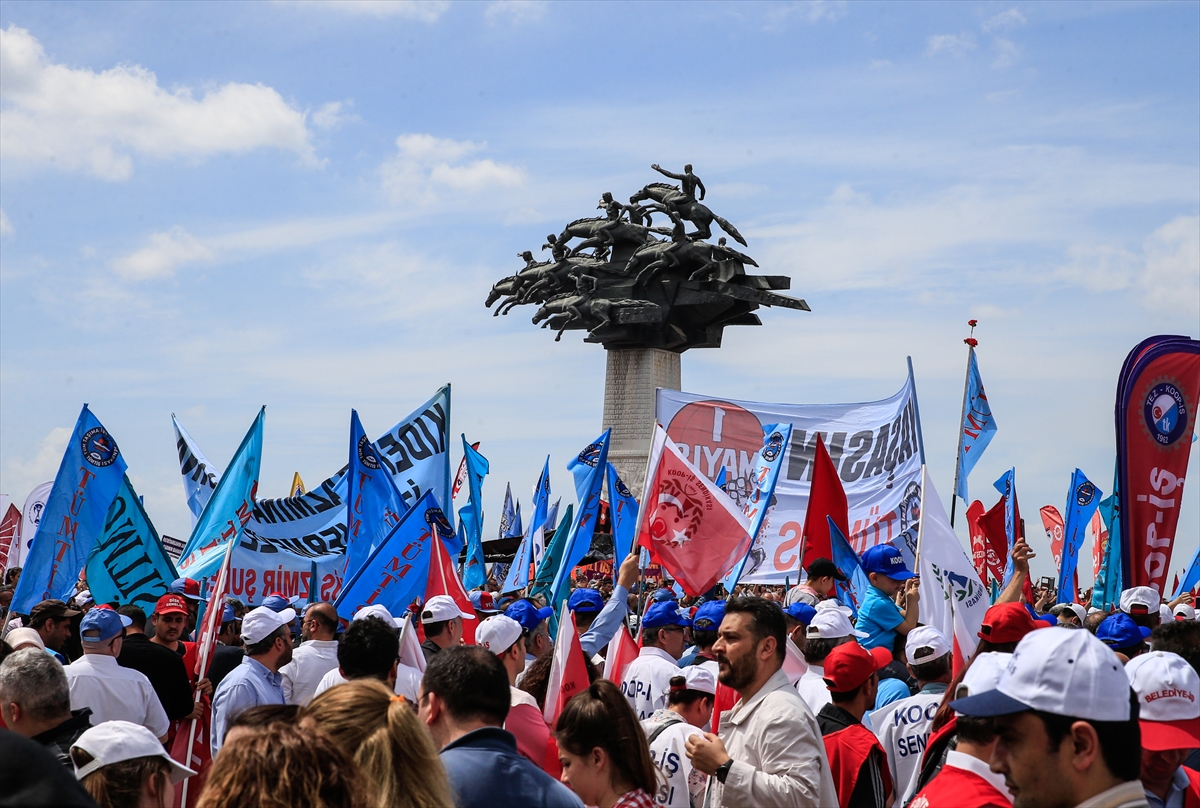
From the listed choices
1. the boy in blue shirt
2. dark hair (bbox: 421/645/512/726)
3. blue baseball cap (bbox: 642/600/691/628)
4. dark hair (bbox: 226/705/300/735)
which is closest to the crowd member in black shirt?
blue baseball cap (bbox: 642/600/691/628)

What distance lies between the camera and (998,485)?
1920 cm

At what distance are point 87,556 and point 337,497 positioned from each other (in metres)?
5.80

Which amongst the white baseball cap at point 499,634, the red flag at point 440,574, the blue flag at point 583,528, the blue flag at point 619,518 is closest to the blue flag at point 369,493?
the blue flag at point 583,528

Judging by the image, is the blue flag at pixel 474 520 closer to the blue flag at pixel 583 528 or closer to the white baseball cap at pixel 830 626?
the blue flag at pixel 583 528

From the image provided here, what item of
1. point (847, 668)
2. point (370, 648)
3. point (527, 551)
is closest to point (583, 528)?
point (527, 551)

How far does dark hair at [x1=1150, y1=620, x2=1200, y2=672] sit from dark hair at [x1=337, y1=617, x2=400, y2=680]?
3.69 meters

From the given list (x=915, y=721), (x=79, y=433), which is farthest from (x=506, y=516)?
(x=915, y=721)

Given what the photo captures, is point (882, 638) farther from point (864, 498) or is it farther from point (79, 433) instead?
point (864, 498)

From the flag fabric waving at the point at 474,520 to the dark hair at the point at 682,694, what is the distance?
14692mm

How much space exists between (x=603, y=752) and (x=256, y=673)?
3.50m

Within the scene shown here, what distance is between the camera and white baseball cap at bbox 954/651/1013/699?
3.04m

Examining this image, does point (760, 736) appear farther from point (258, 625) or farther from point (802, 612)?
point (258, 625)

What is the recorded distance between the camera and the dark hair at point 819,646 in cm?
665

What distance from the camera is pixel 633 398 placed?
122 feet
